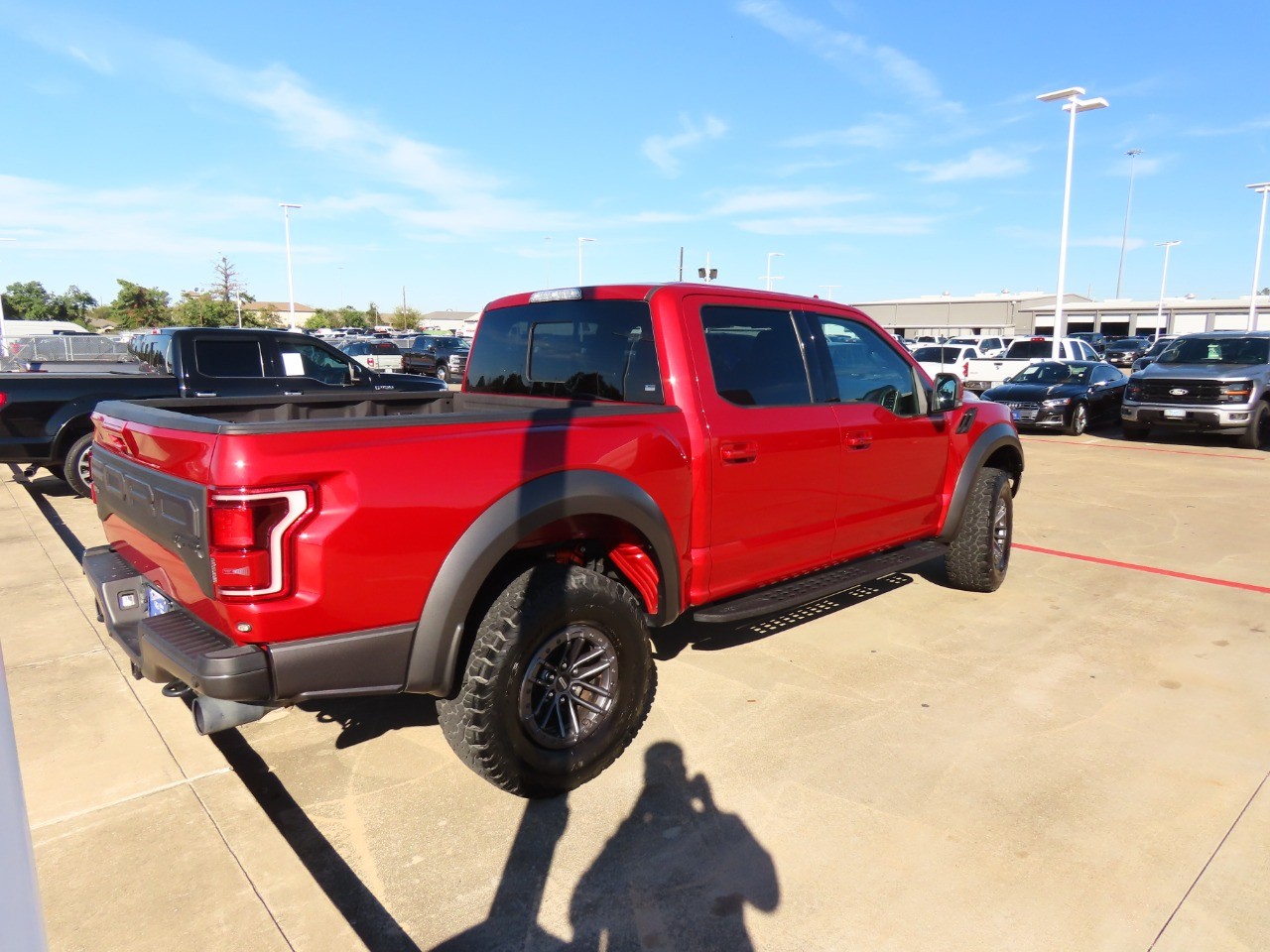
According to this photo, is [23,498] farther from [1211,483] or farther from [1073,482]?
[1211,483]

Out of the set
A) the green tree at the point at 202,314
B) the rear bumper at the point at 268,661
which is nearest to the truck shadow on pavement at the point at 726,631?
the rear bumper at the point at 268,661

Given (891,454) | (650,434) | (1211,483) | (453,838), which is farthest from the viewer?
(1211,483)

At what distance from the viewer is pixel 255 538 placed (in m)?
2.32

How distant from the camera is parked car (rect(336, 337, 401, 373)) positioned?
27.8 meters

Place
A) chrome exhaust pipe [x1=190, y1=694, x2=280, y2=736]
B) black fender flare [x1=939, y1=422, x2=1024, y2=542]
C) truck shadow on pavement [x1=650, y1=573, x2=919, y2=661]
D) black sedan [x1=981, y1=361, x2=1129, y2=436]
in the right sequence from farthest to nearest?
black sedan [x1=981, y1=361, x2=1129, y2=436] < black fender flare [x1=939, y1=422, x2=1024, y2=542] < truck shadow on pavement [x1=650, y1=573, x2=919, y2=661] < chrome exhaust pipe [x1=190, y1=694, x2=280, y2=736]

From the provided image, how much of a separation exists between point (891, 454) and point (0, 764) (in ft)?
13.8

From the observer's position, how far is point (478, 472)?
272 centimetres

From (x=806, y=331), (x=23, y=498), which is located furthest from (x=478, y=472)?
(x=23, y=498)

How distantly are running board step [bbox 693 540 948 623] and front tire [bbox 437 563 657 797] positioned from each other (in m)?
0.49

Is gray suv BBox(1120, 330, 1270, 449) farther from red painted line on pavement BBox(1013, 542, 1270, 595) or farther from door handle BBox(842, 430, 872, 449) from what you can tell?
door handle BBox(842, 430, 872, 449)

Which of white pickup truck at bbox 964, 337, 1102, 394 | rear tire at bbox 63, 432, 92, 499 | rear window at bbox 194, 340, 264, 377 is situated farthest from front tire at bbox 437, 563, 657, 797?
white pickup truck at bbox 964, 337, 1102, 394

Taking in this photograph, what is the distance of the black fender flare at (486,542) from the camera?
264 centimetres

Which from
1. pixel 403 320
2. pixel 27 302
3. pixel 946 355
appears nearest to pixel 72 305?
pixel 27 302

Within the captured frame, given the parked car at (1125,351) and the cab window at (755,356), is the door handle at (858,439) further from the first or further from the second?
the parked car at (1125,351)
